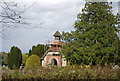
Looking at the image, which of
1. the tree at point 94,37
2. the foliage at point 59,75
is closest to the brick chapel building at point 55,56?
the tree at point 94,37

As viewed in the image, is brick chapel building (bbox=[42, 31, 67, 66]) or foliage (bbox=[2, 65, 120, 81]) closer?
foliage (bbox=[2, 65, 120, 81])

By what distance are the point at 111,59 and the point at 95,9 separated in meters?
2.35

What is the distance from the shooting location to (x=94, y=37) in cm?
945

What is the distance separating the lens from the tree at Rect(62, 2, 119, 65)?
9172mm

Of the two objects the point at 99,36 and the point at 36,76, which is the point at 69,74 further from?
the point at 99,36

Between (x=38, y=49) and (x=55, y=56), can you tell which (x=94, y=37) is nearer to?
(x=55, y=56)

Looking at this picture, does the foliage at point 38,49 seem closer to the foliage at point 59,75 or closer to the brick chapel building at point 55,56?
the brick chapel building at point 55,56

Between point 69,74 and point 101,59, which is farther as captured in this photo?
point 101,59

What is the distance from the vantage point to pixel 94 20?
9.58m

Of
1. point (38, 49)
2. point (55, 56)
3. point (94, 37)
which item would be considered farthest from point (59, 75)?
point (55, 56)

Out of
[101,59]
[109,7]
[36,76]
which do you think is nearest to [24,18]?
[36,76]

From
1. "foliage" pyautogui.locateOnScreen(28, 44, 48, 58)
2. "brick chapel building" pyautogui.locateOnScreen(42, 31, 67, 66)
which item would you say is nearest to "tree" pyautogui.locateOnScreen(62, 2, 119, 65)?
"brick chapel building" pyautogui.locateOnScreen(42, 31, 67, 66)

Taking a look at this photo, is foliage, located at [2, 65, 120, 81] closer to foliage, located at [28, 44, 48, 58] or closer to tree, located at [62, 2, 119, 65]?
foliage, located at [28, 44, 48, 58]

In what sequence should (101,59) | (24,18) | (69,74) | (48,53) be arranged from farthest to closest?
(48,53) < (101,59) < (69,74) < (24,18)
